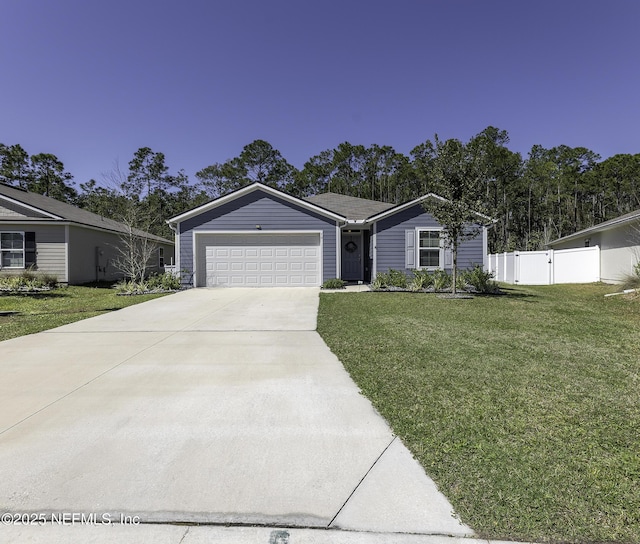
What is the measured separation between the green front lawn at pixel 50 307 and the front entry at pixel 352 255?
8347 millimetres

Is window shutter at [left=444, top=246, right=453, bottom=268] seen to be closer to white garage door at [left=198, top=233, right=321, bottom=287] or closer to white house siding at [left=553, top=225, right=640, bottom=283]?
white garage door at [left=198, top=233, right=321, bottom=287]

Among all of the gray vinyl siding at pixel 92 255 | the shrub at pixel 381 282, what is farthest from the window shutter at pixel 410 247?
the gray vinyl siding at pixel 92 255

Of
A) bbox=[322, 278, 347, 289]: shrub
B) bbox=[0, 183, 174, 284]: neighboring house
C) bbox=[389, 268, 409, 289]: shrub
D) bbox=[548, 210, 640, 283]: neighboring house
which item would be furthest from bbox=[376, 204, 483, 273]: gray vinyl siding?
bbox=[0, 183, 174, 284]: neighboring house

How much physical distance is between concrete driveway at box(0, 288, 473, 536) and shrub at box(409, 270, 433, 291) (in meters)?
8.31

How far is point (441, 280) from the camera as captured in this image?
1295 centimetres

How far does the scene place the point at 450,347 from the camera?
5.33 m

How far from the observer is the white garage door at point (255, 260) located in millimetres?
14688

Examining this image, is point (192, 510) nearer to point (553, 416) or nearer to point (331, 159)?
point (553, 416)

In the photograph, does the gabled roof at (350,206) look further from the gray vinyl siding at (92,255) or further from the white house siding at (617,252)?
the gray vinyl siding at (92,255)

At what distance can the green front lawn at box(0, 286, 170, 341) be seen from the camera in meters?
7.20

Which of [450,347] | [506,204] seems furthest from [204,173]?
[450,347]

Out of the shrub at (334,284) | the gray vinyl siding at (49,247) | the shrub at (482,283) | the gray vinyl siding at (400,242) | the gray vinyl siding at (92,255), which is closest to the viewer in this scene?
the shrub at (482,283)

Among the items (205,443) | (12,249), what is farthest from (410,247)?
(12,249)

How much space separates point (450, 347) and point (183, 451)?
3990 mm
